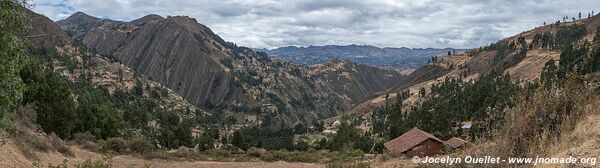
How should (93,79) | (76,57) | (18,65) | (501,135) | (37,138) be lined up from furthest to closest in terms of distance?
(76,57) < (93,79) < (37,138) < (18,65) < (501,135)

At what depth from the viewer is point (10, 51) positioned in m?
8.60

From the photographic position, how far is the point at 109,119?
50906 mm

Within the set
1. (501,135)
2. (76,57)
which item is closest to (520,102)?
(501,135)

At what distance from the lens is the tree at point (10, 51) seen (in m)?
8.40

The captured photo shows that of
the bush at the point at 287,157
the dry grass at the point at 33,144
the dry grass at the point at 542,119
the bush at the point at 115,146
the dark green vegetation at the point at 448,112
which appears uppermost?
the dry grass at the point at 542,119

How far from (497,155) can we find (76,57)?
208 metres

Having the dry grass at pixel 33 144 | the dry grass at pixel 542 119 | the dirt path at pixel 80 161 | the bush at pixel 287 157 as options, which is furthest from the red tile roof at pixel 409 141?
the dry grass at pixel 542 119

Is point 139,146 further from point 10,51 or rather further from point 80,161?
point 10,51

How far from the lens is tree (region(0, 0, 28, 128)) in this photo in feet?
27.6

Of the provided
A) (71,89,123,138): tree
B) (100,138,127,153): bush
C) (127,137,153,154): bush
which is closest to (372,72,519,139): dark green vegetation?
(127,137,153,154): bush

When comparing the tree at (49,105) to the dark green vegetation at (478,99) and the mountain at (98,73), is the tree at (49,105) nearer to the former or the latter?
the dark green vegetation at (478,99)

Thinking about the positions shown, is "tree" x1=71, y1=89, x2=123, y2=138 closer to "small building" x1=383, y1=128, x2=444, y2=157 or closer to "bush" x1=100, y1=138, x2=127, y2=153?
"bush" x1=100, y1=138, x2=127, y2=153

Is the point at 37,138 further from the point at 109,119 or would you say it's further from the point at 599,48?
the point at 599,48

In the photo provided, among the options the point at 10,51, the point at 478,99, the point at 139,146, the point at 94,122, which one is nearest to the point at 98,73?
the point at 478,99
